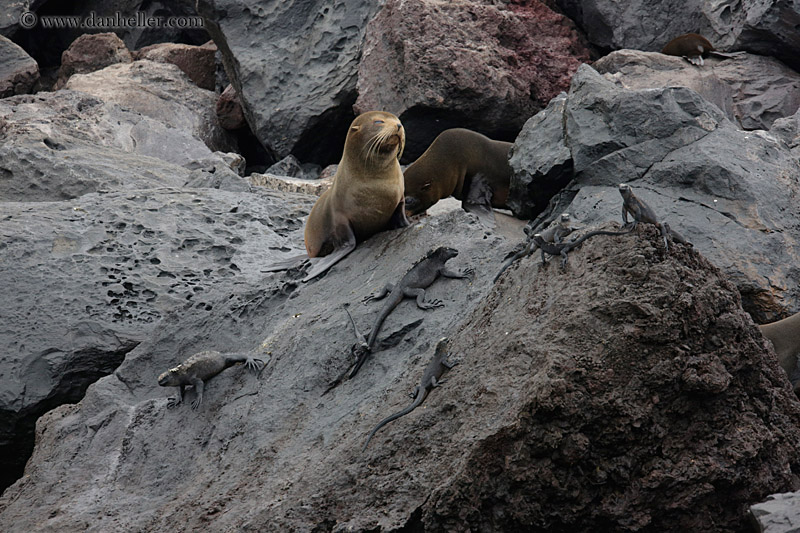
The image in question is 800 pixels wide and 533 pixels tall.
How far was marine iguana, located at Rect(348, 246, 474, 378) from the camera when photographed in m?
4.37

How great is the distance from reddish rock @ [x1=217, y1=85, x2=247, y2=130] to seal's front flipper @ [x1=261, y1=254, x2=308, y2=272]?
6815mm

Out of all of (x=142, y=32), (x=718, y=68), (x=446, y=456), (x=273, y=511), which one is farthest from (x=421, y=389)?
(x=142, y=32)

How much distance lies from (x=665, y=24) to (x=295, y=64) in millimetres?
4988

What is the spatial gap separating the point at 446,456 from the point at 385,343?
1290 millimetres

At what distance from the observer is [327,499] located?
3.18 meters

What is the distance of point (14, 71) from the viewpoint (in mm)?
13406

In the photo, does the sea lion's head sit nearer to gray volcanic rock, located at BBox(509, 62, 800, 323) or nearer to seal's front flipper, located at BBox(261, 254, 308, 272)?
seal's front flipper, located at BBox(261, 254, 308, 272)

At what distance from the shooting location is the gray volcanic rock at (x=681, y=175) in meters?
5.16

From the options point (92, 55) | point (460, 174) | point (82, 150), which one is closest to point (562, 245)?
point (460, 174)

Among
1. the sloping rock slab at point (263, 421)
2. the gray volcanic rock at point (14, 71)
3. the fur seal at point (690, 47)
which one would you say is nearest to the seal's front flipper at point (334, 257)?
the sloping rock slab at point (263, 421)

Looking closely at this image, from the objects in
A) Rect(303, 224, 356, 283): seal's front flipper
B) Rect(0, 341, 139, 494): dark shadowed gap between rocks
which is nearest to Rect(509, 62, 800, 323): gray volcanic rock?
Rect(303, 224, 356, 283): seal's front flipper

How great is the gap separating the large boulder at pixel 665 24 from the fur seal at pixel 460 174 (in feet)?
11.7

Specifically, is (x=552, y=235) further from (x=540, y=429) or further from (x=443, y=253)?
(x=443, y=253)

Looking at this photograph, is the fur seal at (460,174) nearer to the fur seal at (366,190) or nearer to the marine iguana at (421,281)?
the fur seal at (366,190)
